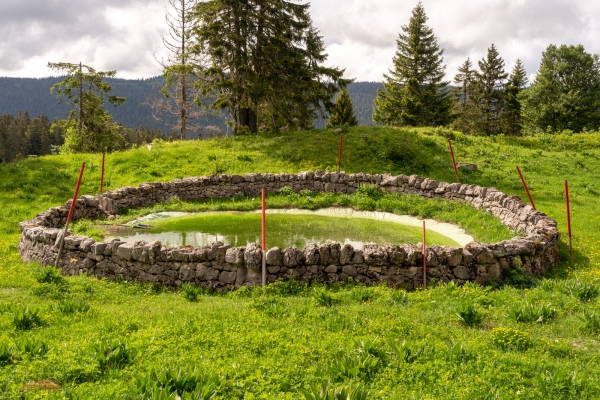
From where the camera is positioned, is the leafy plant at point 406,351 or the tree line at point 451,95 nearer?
the leafy plant at point 406,351

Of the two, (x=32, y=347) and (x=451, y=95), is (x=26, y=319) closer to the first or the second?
(x=32, y=347)

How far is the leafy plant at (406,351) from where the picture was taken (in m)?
5.91

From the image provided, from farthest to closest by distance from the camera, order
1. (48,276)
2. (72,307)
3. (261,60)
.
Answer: (261,60) → (48,276) → (72,307)

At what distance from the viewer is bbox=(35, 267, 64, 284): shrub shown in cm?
939

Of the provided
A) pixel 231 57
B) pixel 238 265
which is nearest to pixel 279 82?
pixel 231 57

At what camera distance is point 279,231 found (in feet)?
47.6

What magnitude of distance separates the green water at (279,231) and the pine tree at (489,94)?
4813 cm

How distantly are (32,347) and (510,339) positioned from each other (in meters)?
6.81

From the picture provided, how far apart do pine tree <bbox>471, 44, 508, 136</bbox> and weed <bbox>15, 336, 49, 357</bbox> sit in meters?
59.3

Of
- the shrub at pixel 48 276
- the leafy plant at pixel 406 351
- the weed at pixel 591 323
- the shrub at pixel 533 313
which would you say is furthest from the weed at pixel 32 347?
the weed at pixel 591 323

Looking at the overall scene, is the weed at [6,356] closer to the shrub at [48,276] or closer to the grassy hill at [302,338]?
the grassy hill at [302,338]

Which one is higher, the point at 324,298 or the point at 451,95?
the point at 451,95

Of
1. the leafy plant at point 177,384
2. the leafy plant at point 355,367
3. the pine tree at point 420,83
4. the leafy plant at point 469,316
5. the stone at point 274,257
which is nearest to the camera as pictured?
the leafy plant at point 177,384

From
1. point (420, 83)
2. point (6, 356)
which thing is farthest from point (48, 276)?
point (420, 83)
